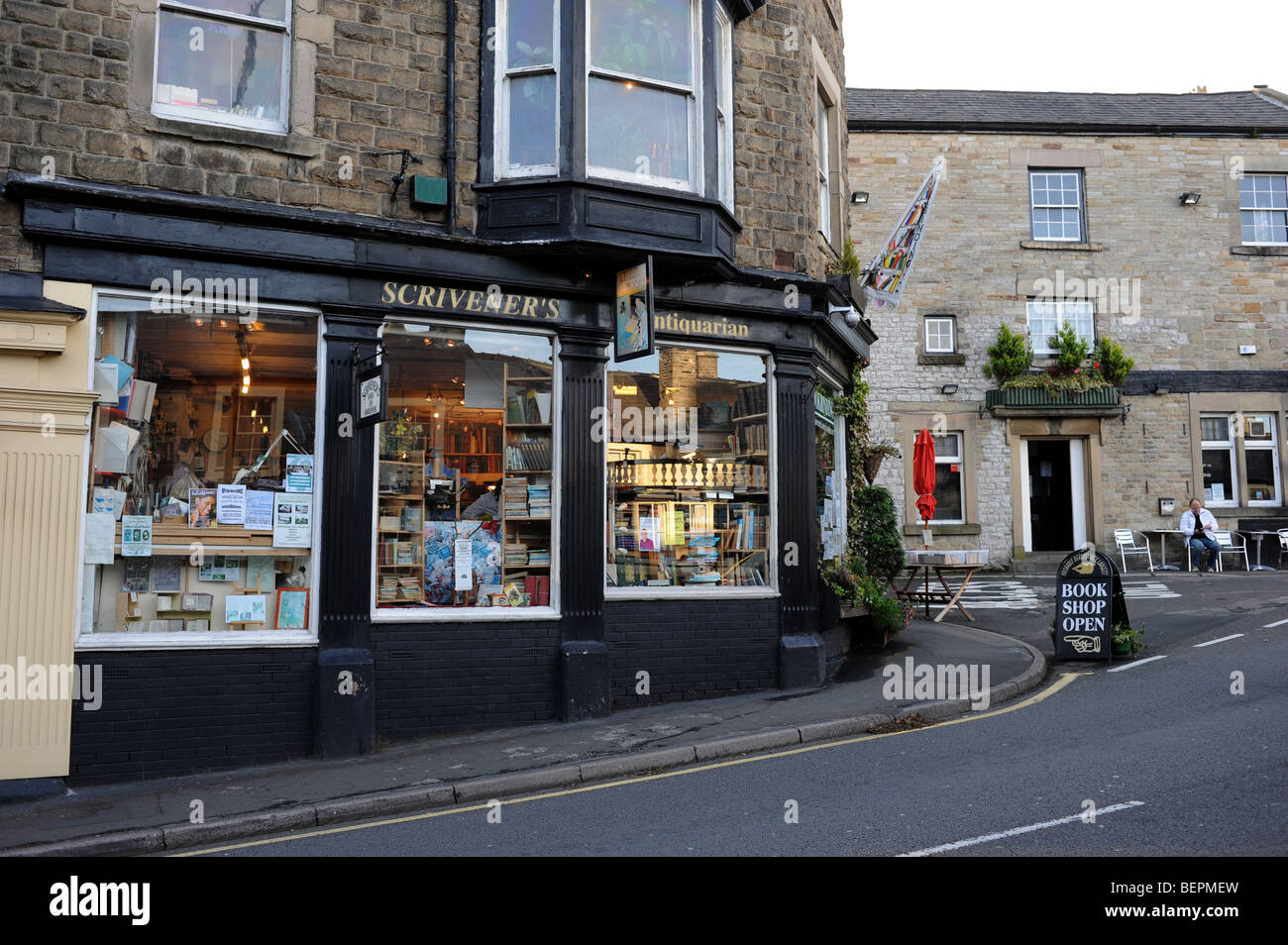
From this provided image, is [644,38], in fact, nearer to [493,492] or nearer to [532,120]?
[532,120]

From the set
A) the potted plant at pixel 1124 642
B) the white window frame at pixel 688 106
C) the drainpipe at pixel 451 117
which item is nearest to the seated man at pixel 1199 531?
the potted plant at pixel 1124 642

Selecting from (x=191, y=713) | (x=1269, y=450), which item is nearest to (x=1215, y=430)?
(x=1269, y=450)

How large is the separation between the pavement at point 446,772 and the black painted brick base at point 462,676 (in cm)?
17

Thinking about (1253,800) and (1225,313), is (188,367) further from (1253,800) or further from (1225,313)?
(1225,313)

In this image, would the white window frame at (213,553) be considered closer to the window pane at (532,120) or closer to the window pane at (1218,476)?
the window pane at (532,120)

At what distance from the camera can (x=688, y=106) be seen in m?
10.4

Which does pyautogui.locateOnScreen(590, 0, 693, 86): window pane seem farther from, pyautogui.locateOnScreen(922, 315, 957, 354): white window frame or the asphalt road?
pyautogui.locateOnScreen(922, 315, 957, 354): white window frame

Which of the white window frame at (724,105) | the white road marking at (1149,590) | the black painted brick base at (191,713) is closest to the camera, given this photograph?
the black painted brick base at (191,713)

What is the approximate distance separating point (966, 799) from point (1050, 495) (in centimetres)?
1935

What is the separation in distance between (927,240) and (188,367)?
62.6ft

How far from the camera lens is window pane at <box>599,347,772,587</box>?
1064 centimetres

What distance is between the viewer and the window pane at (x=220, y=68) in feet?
28.8

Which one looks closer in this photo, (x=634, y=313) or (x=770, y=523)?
(x=634, y=313)

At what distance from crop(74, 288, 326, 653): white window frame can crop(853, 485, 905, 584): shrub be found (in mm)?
8302
